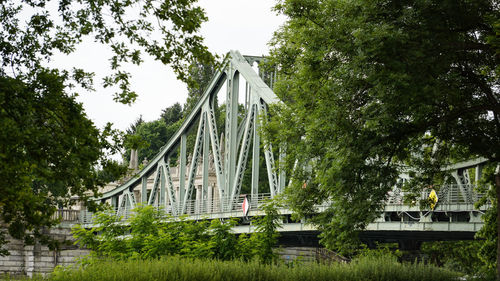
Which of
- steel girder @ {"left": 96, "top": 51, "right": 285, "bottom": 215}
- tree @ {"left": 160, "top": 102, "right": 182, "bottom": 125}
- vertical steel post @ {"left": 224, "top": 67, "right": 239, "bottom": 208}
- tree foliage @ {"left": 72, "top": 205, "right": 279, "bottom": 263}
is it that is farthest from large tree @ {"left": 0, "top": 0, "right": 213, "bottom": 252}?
tree @ {"left": 160, "top": 102, "right": 182, "bottom": 125}

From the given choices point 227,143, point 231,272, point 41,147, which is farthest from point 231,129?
point 41,147

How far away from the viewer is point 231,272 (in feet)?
39.5

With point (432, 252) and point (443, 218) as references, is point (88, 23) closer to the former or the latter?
point (443, 218)

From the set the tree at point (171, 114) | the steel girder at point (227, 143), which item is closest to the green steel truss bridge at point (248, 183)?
the steel girder at point (227, 143)

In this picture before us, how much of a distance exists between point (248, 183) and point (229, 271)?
4158cm

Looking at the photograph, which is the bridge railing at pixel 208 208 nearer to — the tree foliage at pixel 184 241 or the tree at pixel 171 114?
the tree foliage at pixel 184 241

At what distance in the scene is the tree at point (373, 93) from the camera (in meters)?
12.6

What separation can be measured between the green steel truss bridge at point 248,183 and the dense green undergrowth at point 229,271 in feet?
9.67

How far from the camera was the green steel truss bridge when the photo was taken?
88.2 ft

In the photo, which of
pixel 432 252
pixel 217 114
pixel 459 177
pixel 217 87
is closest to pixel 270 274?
pixel 459 177

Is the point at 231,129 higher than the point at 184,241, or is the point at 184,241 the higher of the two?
the point at 231,129

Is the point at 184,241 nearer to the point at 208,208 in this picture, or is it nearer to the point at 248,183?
the point at 208,208

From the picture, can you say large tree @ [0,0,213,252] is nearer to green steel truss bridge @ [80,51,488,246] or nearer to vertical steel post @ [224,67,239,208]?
green steel truss bridge @ [80,51,488,246]

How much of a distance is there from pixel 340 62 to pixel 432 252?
27.9 meters
